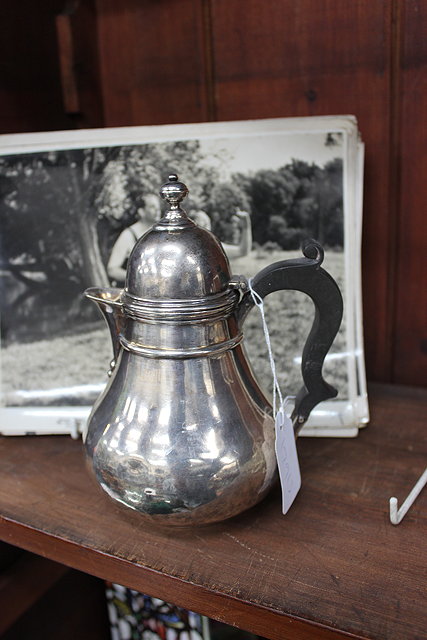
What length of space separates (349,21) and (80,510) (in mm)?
581

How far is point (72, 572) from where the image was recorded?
2.78ft

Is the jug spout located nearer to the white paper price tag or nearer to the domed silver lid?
the domed silver lid

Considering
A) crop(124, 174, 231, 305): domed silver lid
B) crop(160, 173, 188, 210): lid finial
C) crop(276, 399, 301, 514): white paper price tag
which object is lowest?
crop(276, 399, 301, 514): white paper price tag

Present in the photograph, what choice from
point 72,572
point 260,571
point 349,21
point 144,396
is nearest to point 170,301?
point 144,396

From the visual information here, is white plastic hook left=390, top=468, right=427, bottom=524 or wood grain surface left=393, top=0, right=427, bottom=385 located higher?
wood grain surface left=393, top=0, right=427, bottom=385

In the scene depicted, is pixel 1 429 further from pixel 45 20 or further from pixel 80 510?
pixel 45 20

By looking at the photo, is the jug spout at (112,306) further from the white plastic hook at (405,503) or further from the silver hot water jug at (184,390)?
the white plastic hook at (405,503)

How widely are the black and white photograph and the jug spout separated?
15 cm

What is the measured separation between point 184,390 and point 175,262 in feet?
0.32

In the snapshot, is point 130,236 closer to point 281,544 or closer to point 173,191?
point 173,191

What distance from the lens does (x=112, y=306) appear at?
1.66ft

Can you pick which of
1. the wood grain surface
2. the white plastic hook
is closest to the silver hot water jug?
the white plastic hook

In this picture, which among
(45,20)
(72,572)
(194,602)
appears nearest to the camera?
(194,602)

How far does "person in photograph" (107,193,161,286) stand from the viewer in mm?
659
